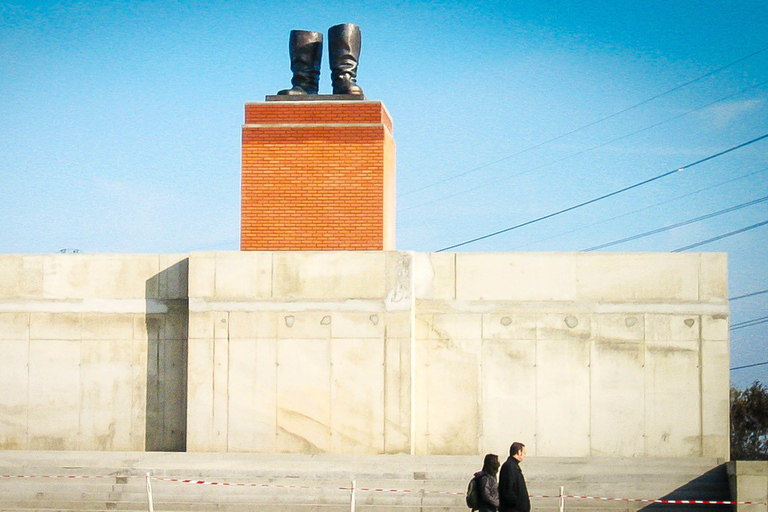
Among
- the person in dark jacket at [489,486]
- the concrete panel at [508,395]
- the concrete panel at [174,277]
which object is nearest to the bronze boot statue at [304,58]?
the concrete panel at [174,277]

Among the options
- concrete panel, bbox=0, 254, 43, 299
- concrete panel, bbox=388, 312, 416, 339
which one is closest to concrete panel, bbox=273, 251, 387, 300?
concrete panel, bbox=388, 312, 416, 339

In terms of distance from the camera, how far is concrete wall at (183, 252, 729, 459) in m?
19.6

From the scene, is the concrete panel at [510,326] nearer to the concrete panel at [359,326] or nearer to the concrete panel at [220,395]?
the concrete panel at [359,326]

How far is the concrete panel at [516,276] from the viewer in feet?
66.3

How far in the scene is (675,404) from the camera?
19766 mm

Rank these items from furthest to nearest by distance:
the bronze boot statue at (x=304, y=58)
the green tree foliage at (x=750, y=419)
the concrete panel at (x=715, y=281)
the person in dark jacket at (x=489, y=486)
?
the green tree foliage at (x=750, y=419) → the bronze boot statue at (x=304, y=58) → the concrete panel at (x=715, y=281) → the person in dark jacket at (x=489, y=486)

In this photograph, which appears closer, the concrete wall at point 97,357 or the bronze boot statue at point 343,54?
the concrete wall at point 97,357

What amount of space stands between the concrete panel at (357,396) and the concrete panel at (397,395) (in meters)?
0.09

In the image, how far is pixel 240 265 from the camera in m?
19.8

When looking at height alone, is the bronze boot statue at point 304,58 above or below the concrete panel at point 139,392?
above

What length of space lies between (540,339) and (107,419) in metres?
8.60

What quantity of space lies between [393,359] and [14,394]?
7635 mm

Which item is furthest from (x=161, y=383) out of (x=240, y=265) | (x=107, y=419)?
(x=240, y=265)

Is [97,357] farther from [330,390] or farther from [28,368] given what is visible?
[330,390]
